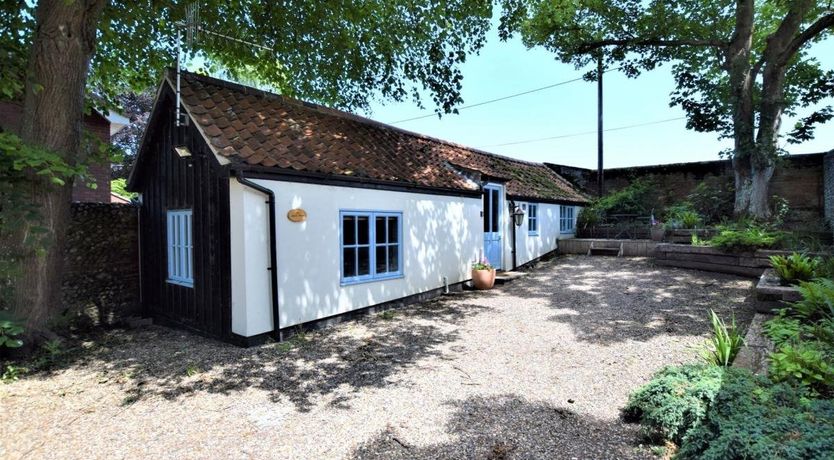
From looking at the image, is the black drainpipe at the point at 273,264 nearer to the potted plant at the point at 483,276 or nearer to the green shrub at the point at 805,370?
the potted plant at the point at 483,276

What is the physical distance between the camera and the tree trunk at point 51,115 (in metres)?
5.23

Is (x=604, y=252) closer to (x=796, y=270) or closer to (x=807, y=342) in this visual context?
(x=796, y=270)

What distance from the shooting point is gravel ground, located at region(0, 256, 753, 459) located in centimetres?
335

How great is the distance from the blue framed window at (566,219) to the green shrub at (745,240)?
6400mm

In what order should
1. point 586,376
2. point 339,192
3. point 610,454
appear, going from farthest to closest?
point 339,192
point 586,376
point 610,454

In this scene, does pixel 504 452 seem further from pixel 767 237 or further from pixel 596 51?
pixel 596 51

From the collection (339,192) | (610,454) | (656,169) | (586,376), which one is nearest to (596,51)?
(656,169)

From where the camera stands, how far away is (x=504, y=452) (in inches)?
125

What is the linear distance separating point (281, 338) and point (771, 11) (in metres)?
20.9

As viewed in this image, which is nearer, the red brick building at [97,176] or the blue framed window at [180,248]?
the blue framed window at [180,248]

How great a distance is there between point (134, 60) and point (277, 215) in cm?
609

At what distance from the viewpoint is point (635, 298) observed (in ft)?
28.7

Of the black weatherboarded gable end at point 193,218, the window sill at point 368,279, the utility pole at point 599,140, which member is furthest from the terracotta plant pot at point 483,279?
the utility pole at point 599,140

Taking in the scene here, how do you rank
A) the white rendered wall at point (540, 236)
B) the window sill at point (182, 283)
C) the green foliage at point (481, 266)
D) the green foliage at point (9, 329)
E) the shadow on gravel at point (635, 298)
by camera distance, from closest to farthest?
1. the green foliage at point (9, 329)
2. the shadow on gravel at point (635, 298)
3. the window sill at point (182, 283)
4. the green foliage at point (481, 266)
5. the white rendered wall at point (540, 236)
